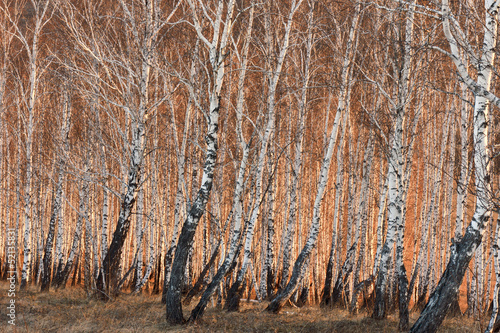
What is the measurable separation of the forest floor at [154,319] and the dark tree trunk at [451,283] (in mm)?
1418

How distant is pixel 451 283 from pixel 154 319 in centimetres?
498

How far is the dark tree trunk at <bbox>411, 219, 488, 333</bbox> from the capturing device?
5160 millimetres

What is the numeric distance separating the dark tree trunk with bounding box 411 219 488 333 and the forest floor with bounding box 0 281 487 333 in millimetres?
1418

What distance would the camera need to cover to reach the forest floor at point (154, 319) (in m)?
7.00

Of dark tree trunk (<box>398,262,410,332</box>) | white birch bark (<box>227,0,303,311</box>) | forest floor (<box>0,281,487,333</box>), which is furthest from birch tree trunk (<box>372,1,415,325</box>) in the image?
white birch bark (<box>227,0,303,311</box>)

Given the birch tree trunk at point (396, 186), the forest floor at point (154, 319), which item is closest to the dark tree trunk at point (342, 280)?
the forest floor at point (154, 319)

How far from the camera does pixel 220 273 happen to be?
729cm

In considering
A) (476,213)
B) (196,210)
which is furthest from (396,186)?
(196,210)

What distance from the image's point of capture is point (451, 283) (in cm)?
519

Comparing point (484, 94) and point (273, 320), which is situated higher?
point (484, 94)

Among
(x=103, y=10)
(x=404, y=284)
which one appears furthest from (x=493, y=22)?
(x=103, y=10)

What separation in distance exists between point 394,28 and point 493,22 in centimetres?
316

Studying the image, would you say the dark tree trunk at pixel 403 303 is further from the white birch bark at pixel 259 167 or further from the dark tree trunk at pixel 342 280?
the dark tree trunk at pixel 342 280

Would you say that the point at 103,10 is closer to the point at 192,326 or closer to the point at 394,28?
the point at 394,28
